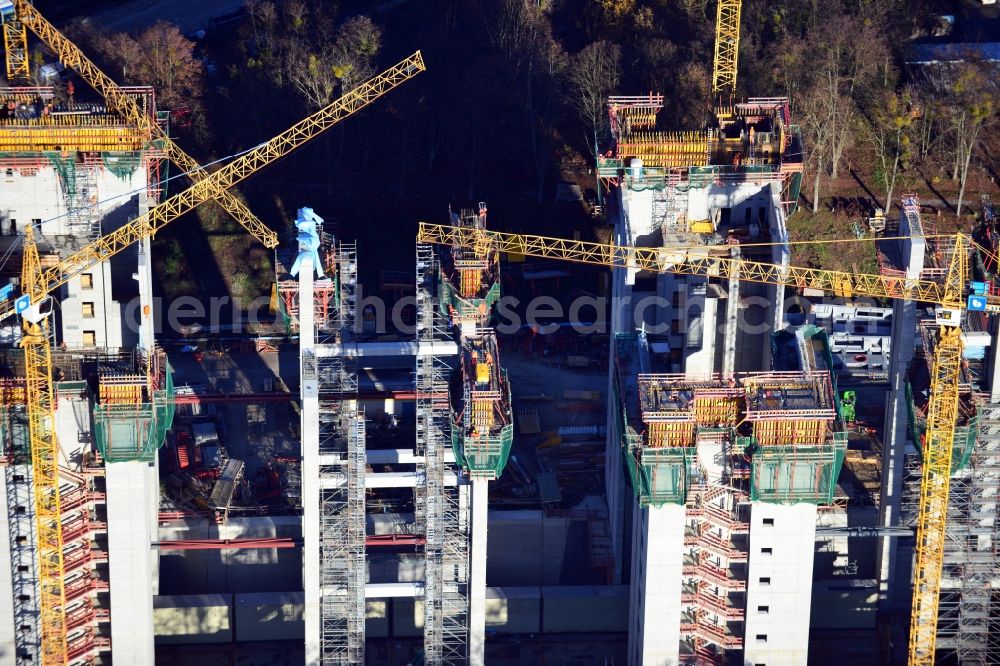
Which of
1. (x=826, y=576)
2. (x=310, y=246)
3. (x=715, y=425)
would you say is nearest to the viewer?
(x=715, y=425)

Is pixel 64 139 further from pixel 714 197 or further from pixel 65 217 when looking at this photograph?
pixel 714 197

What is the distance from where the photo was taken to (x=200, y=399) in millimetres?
170375

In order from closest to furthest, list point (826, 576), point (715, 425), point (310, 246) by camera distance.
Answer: point (715, 425) < point (310, 246) < point (826, 576)

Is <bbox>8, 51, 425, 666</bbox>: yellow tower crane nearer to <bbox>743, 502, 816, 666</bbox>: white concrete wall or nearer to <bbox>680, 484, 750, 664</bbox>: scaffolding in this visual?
<bbox>680, 484, 750, 664</bbox>: scaffolding

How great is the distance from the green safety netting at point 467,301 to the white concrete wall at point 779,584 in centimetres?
2233

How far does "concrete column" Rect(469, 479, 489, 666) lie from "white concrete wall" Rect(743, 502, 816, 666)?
1599 cm

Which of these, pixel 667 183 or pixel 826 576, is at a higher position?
pixel 667 183

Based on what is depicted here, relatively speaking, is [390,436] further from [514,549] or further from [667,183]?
[667,183]

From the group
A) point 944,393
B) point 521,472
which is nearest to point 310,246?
point 521,472

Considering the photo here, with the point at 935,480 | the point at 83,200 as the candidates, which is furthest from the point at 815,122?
the point at 83,200

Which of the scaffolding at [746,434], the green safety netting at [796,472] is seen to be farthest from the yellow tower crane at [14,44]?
the green safety netting at [796,472]

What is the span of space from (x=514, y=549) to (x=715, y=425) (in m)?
26.9

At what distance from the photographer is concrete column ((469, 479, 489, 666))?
15212 cm

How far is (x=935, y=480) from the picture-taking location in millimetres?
153750
